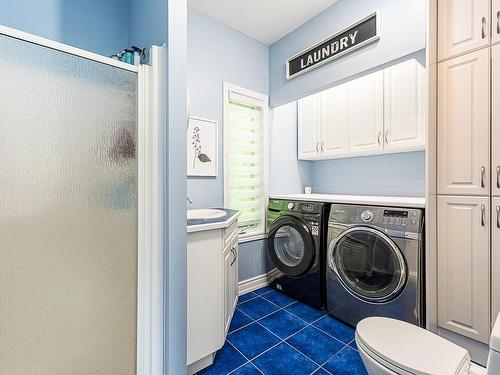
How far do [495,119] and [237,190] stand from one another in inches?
79.1

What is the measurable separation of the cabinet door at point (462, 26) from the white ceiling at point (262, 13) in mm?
994

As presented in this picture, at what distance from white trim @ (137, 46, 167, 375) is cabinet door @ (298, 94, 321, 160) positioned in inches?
77.9

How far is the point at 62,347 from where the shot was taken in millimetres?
1003

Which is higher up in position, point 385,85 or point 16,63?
point 385,85

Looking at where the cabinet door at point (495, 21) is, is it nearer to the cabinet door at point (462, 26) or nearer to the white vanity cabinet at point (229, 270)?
the cabinet door at point (462, 26)

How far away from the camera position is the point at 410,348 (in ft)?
3.42

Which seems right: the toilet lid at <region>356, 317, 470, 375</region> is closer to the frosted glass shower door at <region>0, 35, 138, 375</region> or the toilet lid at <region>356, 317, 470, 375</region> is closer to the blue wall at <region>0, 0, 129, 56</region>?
the frosted glass shower door at <region>0, 35, 138, 375</region>

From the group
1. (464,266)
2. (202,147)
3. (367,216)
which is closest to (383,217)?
(367,216)

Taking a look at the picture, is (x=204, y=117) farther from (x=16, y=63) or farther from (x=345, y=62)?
(x=16, y=63)

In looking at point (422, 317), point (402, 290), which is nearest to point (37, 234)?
point (402, 290)

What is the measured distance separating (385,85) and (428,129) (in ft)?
2.94

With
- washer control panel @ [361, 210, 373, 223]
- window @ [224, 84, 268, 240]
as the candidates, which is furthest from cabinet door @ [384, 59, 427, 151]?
window @ [224, 84, 268, 240]

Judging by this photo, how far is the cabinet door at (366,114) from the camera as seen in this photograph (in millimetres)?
2248

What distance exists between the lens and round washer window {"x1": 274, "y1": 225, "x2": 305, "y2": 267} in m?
2.34
